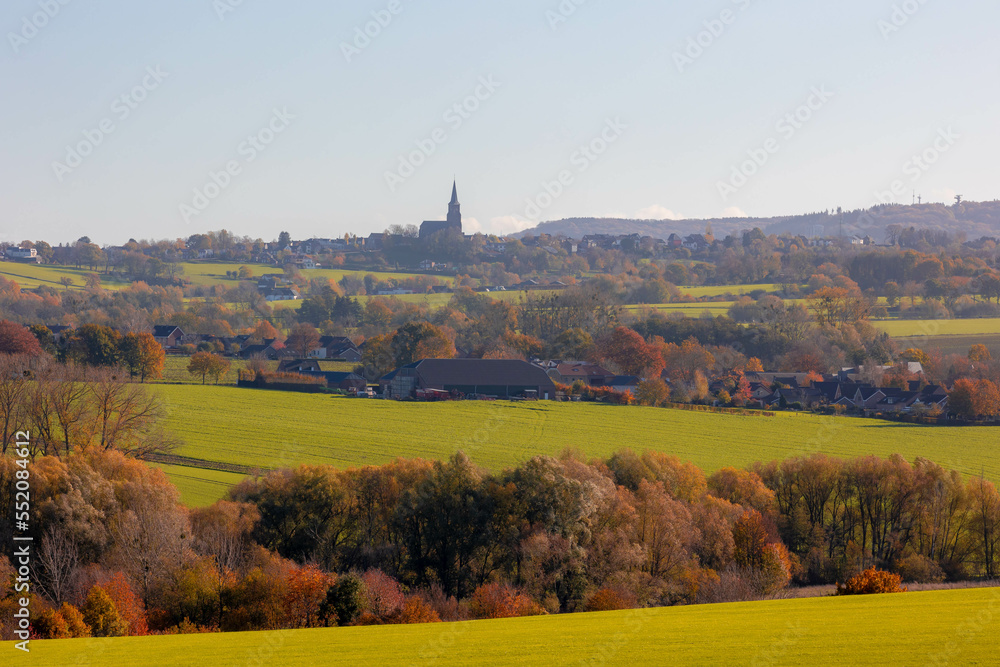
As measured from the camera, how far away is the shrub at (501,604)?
1009 inches

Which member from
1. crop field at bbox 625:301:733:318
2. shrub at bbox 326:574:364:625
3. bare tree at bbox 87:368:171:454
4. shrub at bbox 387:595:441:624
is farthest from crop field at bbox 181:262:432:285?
shrub at bbox 326:574:364:625

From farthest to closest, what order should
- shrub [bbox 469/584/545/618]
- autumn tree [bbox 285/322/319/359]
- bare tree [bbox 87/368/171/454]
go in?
autumn tree [bbox 285/322/319/359]
bare tree [bbox 87/368/171/454]
shrub [bbox 469/584/545/618]

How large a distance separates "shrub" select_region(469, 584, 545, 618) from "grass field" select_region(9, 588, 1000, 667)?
445 cm

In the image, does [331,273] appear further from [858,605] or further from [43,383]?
[858,605]

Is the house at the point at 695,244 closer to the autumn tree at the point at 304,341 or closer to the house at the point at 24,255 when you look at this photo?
the autumn tree at the point at 304,341

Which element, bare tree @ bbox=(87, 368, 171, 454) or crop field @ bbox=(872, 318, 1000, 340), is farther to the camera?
crop field @ bbox=(872, 318, 1000, 340)

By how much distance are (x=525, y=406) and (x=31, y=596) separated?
A: 40.3 metres

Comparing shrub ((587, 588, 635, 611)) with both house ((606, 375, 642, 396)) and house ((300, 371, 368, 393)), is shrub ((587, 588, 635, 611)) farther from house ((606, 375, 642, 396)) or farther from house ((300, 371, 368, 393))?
house ((606, 375, 642, 396))

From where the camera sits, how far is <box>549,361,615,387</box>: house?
72.9 m

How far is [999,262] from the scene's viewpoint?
418ft

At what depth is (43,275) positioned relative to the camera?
13775 centimetres

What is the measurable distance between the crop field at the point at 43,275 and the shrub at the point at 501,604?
119 metres

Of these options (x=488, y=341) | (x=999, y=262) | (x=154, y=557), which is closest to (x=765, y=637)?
(x=154, y=557)

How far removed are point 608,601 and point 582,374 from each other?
1862 inches
